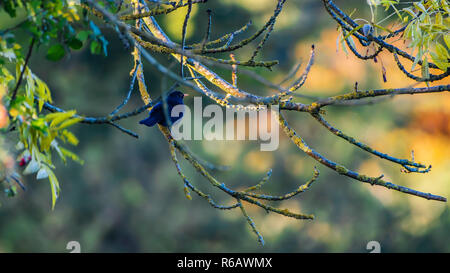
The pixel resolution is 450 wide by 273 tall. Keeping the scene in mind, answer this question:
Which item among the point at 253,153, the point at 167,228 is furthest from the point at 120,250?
the point at 253,153

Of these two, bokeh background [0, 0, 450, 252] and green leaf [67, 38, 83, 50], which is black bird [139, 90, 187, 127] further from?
bokeh background [0, 0, 450, 252]

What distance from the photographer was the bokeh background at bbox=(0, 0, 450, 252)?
9.20 m

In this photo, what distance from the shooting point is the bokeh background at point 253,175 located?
30.2ft

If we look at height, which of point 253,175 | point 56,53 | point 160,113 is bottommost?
point 56,53

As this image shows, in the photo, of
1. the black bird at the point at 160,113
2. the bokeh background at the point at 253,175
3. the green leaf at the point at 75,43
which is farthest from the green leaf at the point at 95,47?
the bokeh background at the point at 253,175

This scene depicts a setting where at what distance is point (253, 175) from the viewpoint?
30.6ft

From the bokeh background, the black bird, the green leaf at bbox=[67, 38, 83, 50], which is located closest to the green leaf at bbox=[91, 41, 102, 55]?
the green leaf at bbox=[67, 38, 83, 50]

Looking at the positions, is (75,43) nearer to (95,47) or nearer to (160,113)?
(95,47)

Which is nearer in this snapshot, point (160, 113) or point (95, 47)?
point (95, 47)

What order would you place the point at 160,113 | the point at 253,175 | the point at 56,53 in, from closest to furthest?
the point at 56,53
the point at 160,113
the point at 253,175

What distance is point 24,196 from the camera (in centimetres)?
998

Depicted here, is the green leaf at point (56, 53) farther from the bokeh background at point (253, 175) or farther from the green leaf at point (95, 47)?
the bokeh background at point (253, 175)

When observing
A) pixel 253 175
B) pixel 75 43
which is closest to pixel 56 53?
pixel 75 43

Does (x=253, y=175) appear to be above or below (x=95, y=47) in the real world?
above
